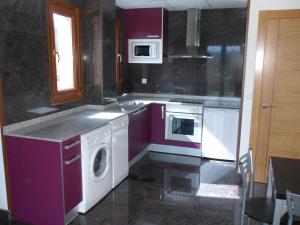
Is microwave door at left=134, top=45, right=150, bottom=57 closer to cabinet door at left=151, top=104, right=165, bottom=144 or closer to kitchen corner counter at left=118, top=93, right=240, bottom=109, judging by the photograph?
kitchen corner counter at left=118, top=93, right=240, bottom=109

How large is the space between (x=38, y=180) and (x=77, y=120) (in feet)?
2.78

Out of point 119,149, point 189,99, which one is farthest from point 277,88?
point 119,149

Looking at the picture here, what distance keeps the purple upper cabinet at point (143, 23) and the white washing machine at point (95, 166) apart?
6.86ft

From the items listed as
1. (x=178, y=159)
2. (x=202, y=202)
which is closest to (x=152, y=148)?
(x=178, y=159)

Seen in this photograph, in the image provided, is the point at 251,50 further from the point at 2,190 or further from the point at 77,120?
the point at 2,190

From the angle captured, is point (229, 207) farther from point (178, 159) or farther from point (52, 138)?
point (52, 138)

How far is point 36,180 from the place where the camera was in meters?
2.34

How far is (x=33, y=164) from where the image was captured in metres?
2.33

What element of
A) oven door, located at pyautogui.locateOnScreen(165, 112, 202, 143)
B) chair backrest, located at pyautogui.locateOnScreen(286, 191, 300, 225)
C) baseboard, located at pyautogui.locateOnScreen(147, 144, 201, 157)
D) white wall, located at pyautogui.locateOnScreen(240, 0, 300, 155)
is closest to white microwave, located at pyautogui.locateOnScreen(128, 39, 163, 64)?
oven door, located at pyautogui.locateOnScreen(165, 112, 202, 143)

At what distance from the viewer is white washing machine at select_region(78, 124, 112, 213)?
8.42 feet

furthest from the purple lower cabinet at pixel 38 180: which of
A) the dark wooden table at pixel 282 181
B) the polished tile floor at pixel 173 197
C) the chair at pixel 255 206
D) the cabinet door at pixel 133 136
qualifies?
the dark wooden table at pixel 282 181

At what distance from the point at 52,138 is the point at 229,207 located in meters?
1.92

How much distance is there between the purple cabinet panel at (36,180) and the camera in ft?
7.43

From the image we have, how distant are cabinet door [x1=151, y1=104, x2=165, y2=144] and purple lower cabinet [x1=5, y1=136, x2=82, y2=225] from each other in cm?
212
